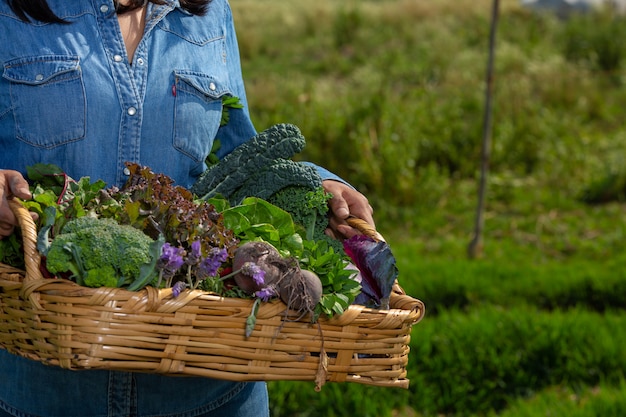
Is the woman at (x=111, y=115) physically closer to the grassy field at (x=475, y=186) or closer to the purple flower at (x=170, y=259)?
the purple flower at (x=170, y=259)

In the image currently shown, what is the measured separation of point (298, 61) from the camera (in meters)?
13.6

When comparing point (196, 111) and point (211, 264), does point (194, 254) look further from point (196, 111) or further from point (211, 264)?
point (196, 111)

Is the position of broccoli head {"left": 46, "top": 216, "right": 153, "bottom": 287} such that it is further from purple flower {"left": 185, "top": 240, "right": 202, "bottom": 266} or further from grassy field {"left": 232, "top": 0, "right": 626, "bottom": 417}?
grassy field {"left": 232, "top": 0, "right": 626, "bottom": 417}

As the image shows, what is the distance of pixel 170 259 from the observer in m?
1.68

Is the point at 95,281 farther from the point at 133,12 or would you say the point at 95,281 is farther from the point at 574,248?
the point at 574,248

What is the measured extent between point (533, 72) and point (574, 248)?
5.64 meters

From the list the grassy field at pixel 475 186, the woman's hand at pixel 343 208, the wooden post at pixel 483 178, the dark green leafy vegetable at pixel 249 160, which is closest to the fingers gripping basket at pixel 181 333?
the woman's hand at pixel 343 208

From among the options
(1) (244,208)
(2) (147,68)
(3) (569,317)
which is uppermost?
(2) (147,68)

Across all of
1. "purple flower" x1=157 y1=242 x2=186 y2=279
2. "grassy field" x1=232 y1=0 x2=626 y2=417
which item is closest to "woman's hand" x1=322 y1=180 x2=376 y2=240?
"purple flower" x1=157 y1=242 x2=186 y2=279

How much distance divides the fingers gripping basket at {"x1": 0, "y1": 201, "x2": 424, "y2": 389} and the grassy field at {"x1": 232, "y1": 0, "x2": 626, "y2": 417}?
8.15 ft

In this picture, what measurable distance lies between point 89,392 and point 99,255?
532mm

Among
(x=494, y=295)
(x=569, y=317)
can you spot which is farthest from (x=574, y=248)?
(x=569, y=317)

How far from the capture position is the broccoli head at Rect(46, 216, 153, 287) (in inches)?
65.9

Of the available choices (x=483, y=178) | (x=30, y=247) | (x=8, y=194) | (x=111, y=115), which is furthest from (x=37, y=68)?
(x=483, y=178)
